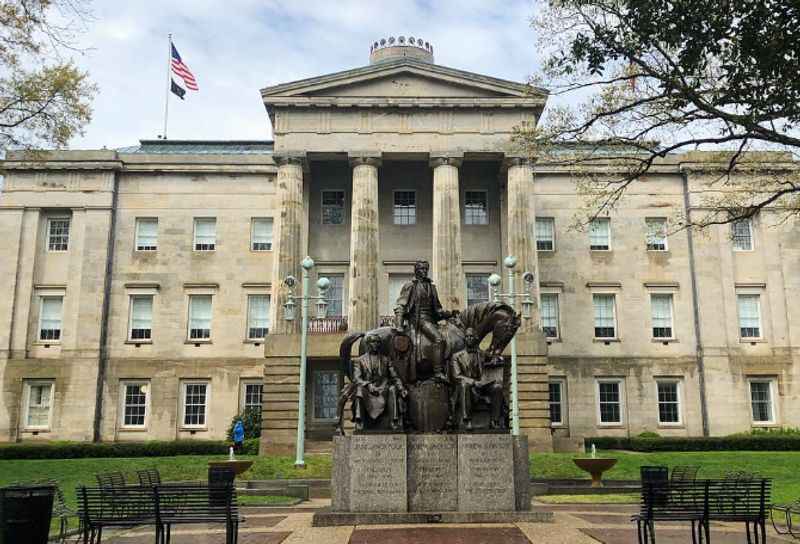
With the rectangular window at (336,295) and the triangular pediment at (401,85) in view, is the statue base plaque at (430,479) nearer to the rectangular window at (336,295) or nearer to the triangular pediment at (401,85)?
the rectangular window at (336,295)

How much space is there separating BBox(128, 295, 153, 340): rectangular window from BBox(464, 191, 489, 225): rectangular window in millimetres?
18873

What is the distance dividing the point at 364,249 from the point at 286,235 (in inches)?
154

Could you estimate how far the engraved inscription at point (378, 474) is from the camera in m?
13.6

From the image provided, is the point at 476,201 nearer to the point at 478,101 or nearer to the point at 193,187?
the point at 478,101

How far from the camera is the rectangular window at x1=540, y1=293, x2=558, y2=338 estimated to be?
151 ft

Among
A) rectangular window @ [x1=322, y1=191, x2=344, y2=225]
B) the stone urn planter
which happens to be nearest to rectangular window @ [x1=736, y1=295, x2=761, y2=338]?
rectangular window @ [x1=322, y1=191, x2=344, y2=225]

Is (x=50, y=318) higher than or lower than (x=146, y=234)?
lower

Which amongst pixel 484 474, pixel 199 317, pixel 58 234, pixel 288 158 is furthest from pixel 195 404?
pixel 484 474

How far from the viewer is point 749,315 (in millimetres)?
Answer: 46438

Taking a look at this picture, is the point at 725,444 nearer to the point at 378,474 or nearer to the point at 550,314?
the point at 550,314

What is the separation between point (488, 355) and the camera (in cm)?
1466

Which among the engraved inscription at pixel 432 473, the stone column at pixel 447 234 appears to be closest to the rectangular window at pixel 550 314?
the stone column at pixel 447 234

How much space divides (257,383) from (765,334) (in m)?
29.0

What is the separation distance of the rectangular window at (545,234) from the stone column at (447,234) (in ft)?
27.7
